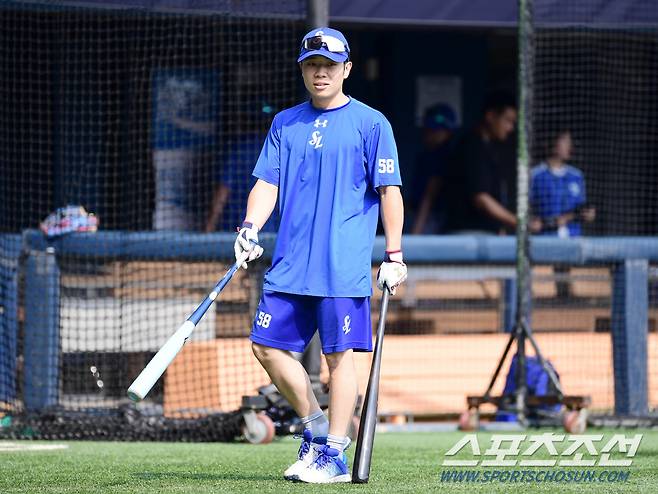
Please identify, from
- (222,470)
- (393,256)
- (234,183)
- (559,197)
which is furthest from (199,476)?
(559,197)

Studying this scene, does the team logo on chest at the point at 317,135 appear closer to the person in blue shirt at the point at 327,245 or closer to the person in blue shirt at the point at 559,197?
the person in blue shirt at the point at 327,245

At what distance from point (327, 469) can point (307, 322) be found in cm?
66

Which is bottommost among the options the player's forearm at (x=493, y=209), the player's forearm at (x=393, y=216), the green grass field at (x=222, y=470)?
the green grass field at (x=222, y=470)

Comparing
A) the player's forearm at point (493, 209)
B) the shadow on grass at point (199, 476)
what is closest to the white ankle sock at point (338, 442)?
the shadow on grass at point (199, 476)

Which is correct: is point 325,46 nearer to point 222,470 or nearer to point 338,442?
point 338,442

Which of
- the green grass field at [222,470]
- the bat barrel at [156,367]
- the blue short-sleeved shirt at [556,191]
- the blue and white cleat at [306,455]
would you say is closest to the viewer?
the bat barrel at [156,367]

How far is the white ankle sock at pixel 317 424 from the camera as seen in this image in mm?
5840

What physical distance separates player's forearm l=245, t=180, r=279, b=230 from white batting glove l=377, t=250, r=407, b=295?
23.6 inches

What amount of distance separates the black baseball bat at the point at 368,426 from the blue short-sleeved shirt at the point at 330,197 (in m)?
0.24

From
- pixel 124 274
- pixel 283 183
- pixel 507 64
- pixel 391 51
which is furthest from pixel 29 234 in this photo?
pixel 507 64

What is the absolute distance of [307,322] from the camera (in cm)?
584

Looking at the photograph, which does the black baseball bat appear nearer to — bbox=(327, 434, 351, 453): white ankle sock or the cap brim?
bbox=(327, 434, 351, 453): white ankle sock

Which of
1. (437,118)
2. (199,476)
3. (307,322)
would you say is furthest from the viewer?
(437,118)

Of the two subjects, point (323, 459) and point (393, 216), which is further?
point (393, 216)
